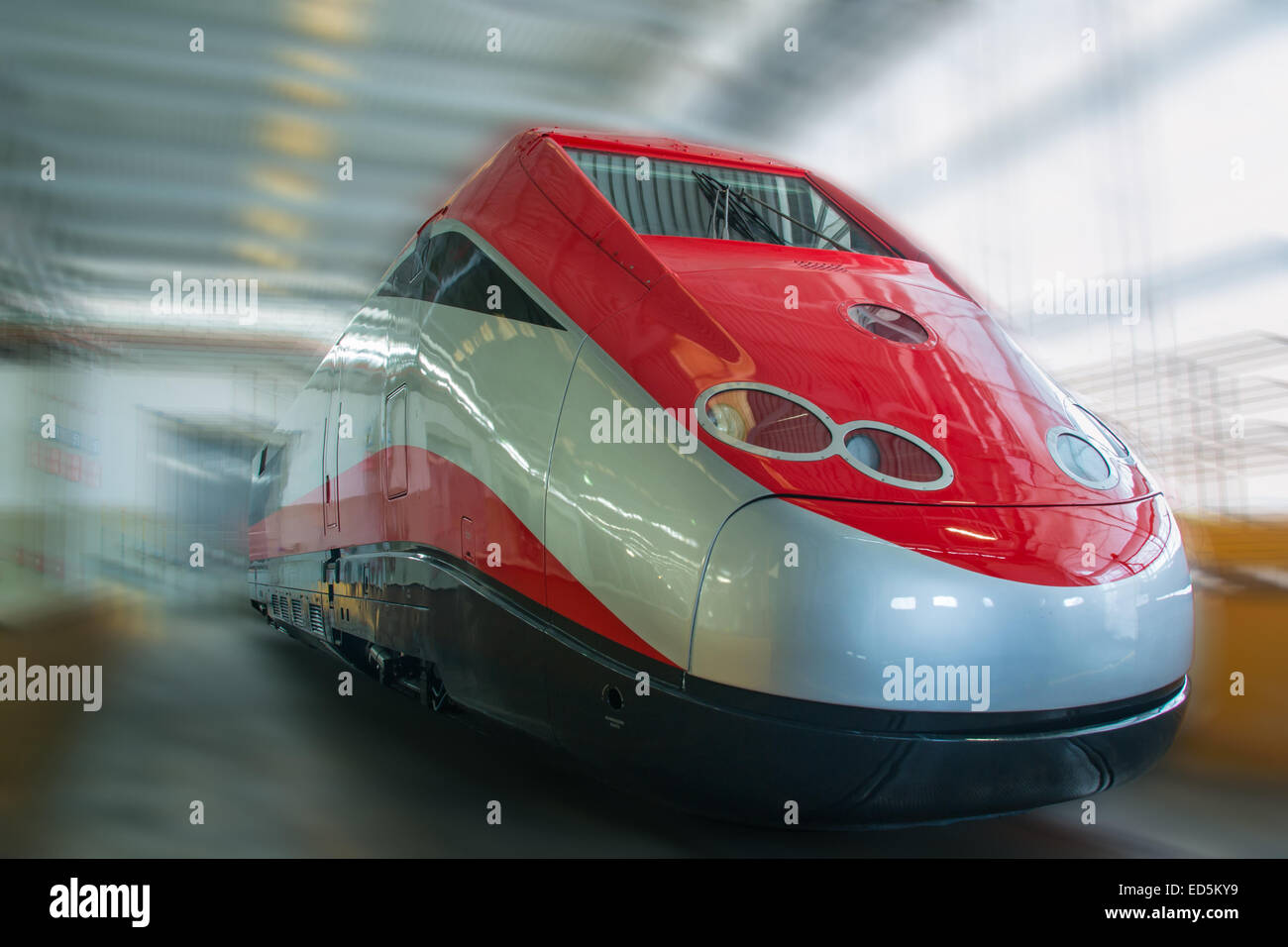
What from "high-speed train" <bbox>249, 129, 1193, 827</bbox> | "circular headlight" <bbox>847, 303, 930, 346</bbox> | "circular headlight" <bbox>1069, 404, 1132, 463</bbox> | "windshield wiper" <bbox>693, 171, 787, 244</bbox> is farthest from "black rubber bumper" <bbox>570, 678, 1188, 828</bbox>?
"windshield wiper" <bbox>693, 171, 787, 244</bbox>

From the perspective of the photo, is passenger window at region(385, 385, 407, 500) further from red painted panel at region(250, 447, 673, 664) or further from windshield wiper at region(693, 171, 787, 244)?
windshield wiper at region(693, 171, 787, 244)

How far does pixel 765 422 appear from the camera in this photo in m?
1.95

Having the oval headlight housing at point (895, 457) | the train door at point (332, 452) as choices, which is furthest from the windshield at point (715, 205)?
the train door at point (332, 452)

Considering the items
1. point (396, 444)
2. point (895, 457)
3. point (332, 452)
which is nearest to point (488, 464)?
point (396, 444)

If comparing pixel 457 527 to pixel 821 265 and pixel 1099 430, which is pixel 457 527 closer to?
pixel 821 265

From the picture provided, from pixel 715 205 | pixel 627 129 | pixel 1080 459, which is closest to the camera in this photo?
pixel 1080 459

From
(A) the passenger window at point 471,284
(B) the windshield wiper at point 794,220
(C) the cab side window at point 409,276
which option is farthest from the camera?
(C) the cab side window at point 409,276

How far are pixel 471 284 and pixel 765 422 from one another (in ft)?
4.12

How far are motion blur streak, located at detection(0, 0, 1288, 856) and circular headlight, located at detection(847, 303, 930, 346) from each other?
1.77 meters

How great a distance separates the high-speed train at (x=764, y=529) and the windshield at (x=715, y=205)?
0.07ft

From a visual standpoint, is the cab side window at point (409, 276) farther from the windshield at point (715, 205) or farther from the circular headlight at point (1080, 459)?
the circular headlight at point (1080, 459)

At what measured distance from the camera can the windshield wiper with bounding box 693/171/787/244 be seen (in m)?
3.01

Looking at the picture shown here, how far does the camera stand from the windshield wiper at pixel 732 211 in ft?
9.87

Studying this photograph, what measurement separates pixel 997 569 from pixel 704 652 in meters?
0.57
